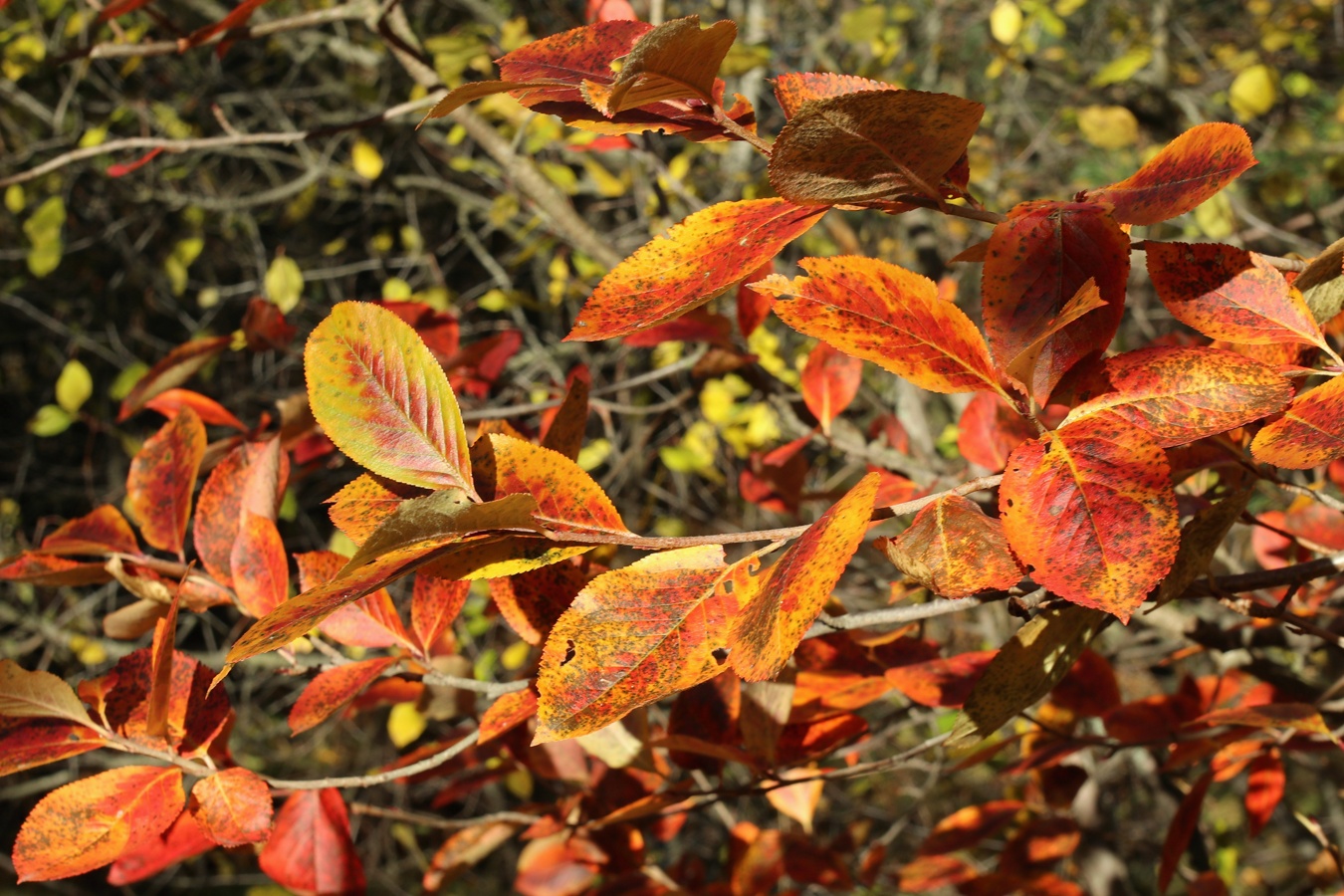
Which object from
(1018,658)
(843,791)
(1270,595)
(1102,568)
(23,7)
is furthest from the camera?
(23,7)

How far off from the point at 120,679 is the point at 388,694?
0.25m

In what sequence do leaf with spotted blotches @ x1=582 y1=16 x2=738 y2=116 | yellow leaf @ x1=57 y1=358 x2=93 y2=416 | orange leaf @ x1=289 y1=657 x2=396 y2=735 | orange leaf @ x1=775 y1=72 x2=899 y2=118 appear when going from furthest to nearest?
yellow leaf @ x1=57 y1=358 x2=93 y2=416, orange leaf @ x1=289 y1=657 x2=396 y2=735, orange leaf @ x1=775 y1=72 x2=899 y2=118, leaf with spotted blotches @ x1=582 y1=16 x2=738 y2=116

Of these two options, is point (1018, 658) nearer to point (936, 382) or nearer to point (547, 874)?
point (936, 382)

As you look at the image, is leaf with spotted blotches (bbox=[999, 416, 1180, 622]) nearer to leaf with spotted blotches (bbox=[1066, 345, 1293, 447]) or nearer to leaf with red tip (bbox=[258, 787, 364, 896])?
leaf with spotted blotches (bbox=[1066, 345, 1293, 447])

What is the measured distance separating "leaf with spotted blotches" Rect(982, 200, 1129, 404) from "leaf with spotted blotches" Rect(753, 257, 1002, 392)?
0.01 m

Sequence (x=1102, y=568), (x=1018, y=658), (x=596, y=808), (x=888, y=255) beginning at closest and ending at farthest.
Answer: (x=1102, y=568) → (x=1018, y=658) → (x=596, y=808) → (x=888, y=255)

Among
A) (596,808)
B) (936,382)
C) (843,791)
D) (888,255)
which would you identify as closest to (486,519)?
(936,382)

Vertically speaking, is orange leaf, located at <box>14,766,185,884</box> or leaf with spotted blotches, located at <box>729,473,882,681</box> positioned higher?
leaf with spotted blotches, located at <box>729,473,882,681</box>

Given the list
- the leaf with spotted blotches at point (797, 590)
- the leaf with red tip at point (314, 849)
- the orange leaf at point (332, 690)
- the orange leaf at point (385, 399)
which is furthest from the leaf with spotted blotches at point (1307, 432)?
the leaf with red tip at point (314, 849)

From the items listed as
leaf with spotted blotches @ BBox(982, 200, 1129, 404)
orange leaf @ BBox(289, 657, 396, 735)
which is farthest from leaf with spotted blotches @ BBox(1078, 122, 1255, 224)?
orange leaf @ BBox(289, 657, 396, 735)

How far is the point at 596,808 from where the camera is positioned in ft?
2.52

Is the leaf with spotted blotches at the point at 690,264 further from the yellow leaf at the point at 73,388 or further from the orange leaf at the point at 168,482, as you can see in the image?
the yellow leaf at the point at 73,388

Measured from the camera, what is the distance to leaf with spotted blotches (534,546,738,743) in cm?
37

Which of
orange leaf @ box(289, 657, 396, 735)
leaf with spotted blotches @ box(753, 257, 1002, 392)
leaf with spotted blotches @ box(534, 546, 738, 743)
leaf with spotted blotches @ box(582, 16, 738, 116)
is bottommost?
orange leaf @ box(289, 657, 396, 735)
